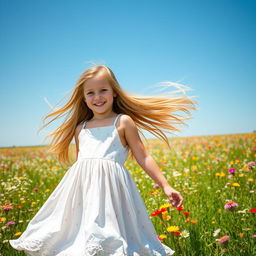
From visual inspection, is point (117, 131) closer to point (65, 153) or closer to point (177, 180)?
point (65, 153)

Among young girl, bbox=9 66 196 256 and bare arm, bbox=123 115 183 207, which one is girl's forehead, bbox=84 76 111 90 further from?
bare arm, bbox=123 115 183 207

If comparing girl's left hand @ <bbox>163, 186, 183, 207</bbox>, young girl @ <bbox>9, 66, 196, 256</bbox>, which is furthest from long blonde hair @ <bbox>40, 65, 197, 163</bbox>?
girl's left hand @ <bbox>163, 186, 183, 207</bbox>

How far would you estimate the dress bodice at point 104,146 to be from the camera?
2.69 meters

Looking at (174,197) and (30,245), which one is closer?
(30,245)

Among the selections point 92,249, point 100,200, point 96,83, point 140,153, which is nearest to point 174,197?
point 140,153

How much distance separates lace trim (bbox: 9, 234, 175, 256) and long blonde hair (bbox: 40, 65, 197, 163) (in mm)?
1235

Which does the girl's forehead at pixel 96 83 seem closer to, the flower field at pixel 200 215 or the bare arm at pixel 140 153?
the bare arm at pixel 140 153

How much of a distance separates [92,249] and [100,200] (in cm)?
40

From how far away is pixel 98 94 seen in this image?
115 inches

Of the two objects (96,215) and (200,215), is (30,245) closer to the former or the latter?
(96,215)

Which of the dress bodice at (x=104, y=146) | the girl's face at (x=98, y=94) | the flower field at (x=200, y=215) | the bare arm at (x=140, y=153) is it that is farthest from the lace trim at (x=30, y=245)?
the girl's face at (x=98, y=94)

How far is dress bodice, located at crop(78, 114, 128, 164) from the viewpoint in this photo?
8.81 ft

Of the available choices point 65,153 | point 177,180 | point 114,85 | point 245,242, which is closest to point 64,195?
point 65,153

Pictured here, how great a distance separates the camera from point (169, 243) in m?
2.83
